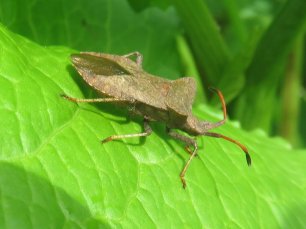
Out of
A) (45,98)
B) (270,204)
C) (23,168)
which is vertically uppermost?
(45,98)

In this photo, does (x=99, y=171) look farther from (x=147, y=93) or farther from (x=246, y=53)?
(x=246, y=53)

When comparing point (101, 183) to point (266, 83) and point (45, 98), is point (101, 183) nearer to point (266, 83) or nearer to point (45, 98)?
point (45, 98)

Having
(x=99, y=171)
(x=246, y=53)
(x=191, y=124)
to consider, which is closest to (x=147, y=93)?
(x=191, y=124)

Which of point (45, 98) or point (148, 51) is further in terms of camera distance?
point (148, 51)

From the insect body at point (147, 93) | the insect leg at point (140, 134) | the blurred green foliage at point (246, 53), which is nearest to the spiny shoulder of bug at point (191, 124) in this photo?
the insect body at point (147, 93)

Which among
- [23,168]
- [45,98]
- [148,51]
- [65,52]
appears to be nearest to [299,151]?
[148,51]

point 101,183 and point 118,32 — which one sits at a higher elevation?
point 118,32

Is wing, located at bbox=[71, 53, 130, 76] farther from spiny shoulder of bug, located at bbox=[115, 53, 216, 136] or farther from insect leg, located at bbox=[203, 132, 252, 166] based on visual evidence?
insect leg, located at bbox=[203, 132, 252, 166]

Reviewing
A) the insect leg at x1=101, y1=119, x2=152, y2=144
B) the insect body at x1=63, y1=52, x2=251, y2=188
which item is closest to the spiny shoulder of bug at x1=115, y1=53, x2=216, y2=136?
the insect body at x1=63, y1=52, x2=251, y2=188
